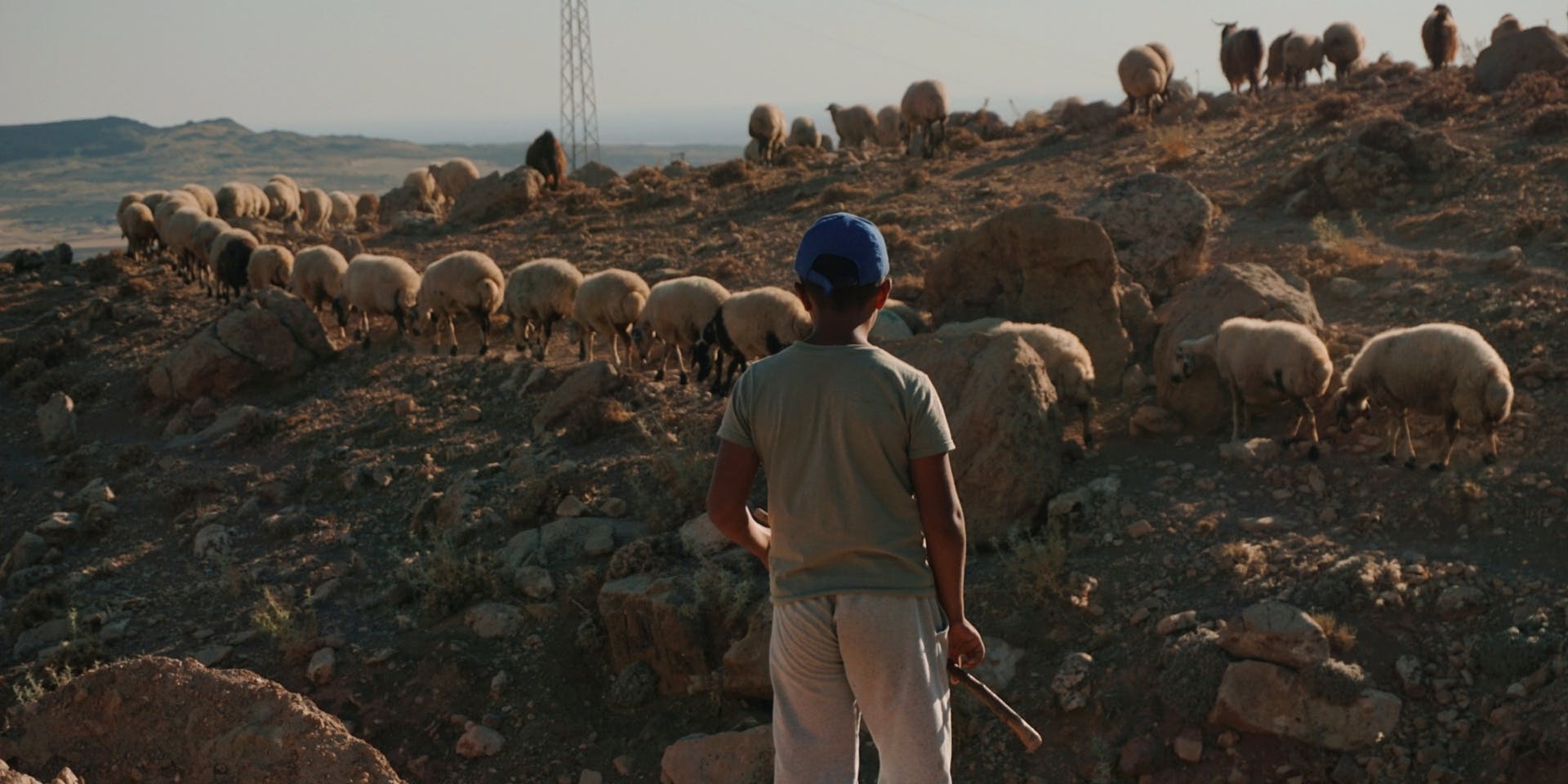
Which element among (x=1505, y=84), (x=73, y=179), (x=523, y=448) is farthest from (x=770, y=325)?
(x=73, y=179)

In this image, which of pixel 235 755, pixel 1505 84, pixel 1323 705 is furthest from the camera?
pixel 1505 84

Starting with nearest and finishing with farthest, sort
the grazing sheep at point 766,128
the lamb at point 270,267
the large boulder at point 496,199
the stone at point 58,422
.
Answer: the stone at point 58,422 < the lamb at point 270,267 < the large boulder at point 496,199 < the grazing sheep at point 766,128

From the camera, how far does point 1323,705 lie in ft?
20.8

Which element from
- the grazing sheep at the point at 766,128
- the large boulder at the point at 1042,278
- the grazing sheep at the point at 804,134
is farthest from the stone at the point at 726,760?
the grazing sheep at the point at 804,134

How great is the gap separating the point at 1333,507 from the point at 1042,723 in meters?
2.71

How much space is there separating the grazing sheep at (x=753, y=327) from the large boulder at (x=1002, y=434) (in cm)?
352

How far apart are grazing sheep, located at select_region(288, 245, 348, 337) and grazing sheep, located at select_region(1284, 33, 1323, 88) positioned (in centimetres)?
2105

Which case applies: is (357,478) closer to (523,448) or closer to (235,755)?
(523,448)

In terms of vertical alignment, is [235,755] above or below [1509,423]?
below

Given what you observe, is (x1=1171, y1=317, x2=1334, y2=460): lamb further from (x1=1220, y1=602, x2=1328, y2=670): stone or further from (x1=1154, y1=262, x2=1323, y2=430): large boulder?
(x1=1220, y1=602, x2=1328, y2=670): stone

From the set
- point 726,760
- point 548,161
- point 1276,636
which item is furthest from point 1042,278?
point 548,161

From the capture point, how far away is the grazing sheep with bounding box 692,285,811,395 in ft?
40.9

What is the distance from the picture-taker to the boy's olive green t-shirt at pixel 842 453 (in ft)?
11.6

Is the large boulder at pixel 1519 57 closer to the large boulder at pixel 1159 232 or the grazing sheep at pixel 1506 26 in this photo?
the grazing sheep at pixel 1506 26
